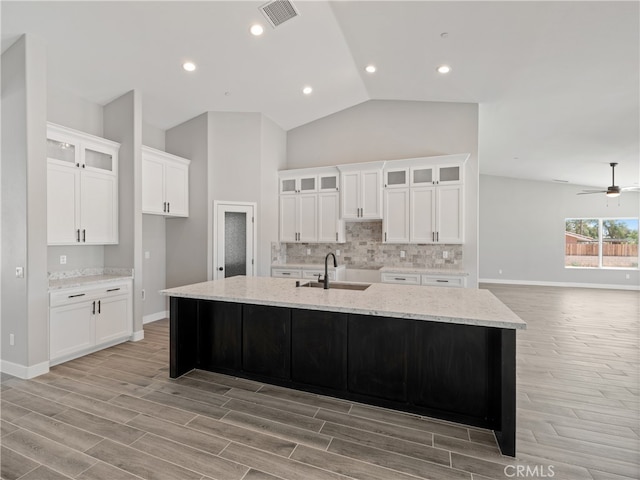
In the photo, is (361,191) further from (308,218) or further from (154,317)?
(154,317)

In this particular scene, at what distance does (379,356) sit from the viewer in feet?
8.34

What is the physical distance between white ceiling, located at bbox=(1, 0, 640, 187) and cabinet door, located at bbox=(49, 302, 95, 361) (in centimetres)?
285

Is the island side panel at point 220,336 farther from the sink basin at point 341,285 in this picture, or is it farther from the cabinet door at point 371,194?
the cabinet door at point 371,194

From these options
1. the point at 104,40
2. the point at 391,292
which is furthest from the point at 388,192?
the point at 104,40

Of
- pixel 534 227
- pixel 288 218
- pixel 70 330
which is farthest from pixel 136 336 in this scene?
pixel 534 227

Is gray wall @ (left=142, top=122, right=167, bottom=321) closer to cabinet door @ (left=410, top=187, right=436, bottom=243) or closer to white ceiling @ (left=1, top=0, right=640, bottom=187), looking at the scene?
white ceiling @ (left=1, top=0, right=640, bottom=187)

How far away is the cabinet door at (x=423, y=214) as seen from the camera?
5.11m

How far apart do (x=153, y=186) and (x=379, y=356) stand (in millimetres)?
4129

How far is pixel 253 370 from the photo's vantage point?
9.93ft

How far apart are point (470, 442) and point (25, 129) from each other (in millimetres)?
4862

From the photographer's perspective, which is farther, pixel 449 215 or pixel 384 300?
pixel 449 215

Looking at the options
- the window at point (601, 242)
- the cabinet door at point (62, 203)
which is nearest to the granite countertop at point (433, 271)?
the cabinet door at point (62, 203)

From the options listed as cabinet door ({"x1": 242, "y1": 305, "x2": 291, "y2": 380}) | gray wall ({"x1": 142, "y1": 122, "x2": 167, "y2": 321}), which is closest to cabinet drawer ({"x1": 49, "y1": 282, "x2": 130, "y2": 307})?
gray wall ({"x1": 142, "y1": 122, "x2": 167, "y2": 321})
